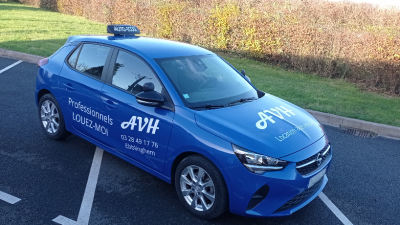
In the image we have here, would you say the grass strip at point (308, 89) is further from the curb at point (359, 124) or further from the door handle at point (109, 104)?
the door handle at point (109, 104)

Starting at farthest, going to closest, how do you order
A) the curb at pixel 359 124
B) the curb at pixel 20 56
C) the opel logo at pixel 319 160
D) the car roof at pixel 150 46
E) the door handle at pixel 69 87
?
1. the curb at pixel 20 56
2. the curb at pixel 359 124
3. the door handle at pixel 69 87
4. the car roof at pixel 150 46
5. the opel logo at pixel 319 160

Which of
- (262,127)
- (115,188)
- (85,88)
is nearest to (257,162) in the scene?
(262,127)

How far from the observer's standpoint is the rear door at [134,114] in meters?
4.07

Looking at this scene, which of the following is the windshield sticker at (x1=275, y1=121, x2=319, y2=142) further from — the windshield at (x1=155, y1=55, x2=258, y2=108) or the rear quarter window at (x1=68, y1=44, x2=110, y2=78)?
the rear quarter window at (x1=68, y1=44, x2=110, y2=78)

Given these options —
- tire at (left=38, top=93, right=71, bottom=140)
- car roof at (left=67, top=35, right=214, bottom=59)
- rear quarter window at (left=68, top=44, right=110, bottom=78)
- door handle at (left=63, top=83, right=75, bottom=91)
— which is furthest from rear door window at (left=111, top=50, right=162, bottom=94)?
tire at (left=38, top=93, right=71, bottom=140)

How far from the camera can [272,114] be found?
4.23 metres

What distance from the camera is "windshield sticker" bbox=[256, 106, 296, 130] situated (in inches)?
154

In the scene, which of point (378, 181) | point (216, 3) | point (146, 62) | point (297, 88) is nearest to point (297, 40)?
point (297, 88)

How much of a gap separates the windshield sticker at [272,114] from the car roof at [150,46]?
1300mm

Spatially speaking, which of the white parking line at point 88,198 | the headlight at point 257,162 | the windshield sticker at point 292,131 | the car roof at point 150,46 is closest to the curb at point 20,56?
the car roof at point 150,46

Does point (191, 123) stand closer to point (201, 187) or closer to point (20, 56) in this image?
point (201, 187)

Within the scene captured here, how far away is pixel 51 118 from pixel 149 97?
7.52 ft

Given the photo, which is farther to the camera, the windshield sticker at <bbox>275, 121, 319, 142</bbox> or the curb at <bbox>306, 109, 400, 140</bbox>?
the curb at <bbox>306, 109, 400, 140</bbox>

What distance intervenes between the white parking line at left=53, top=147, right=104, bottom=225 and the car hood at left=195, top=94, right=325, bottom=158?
150cm
